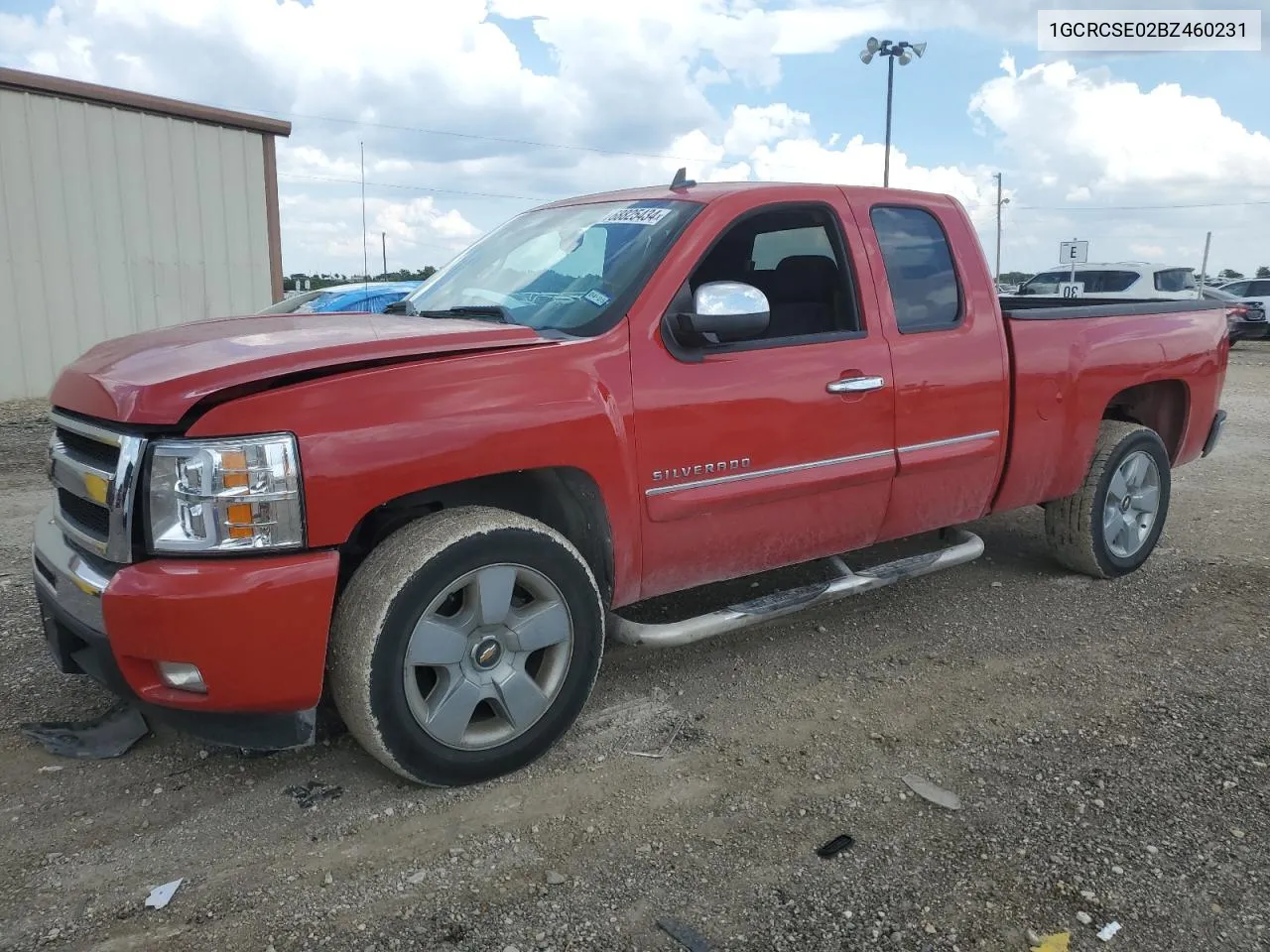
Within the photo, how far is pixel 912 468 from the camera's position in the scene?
3867 millimetres

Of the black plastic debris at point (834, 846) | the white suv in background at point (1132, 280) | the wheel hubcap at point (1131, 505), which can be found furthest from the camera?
the white suv in background at point (1132, 280)

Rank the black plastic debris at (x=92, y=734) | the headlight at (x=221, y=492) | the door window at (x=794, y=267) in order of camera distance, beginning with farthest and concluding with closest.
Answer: the door window at (x=794, y=267)
the black plastic debris at (x=92, y=734)
the headlight at (x=221, y=492)

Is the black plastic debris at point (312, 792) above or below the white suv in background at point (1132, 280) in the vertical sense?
below

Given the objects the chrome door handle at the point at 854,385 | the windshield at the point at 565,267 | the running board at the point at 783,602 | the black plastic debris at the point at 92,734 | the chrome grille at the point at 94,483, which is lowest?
the black plastic debris at the point at 92,734

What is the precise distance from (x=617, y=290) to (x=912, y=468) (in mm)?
1421

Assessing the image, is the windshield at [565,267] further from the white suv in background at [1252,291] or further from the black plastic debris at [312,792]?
the white suv in background at [1252,291]

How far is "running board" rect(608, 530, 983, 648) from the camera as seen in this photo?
3.35 meters

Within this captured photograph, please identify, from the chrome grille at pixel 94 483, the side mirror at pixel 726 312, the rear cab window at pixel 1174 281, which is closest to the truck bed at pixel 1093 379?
the side mirror at pixel 726 312

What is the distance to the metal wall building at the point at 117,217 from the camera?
10.6m

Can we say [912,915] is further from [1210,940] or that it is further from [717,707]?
[717,707]

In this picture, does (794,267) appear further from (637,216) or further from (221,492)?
(221,492)

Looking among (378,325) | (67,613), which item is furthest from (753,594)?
(67,613)

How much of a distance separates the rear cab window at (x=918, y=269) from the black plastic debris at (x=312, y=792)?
259cm

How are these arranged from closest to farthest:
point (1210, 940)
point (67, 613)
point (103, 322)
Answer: point (1210, 940), point (67, 613), point (103, 322)
